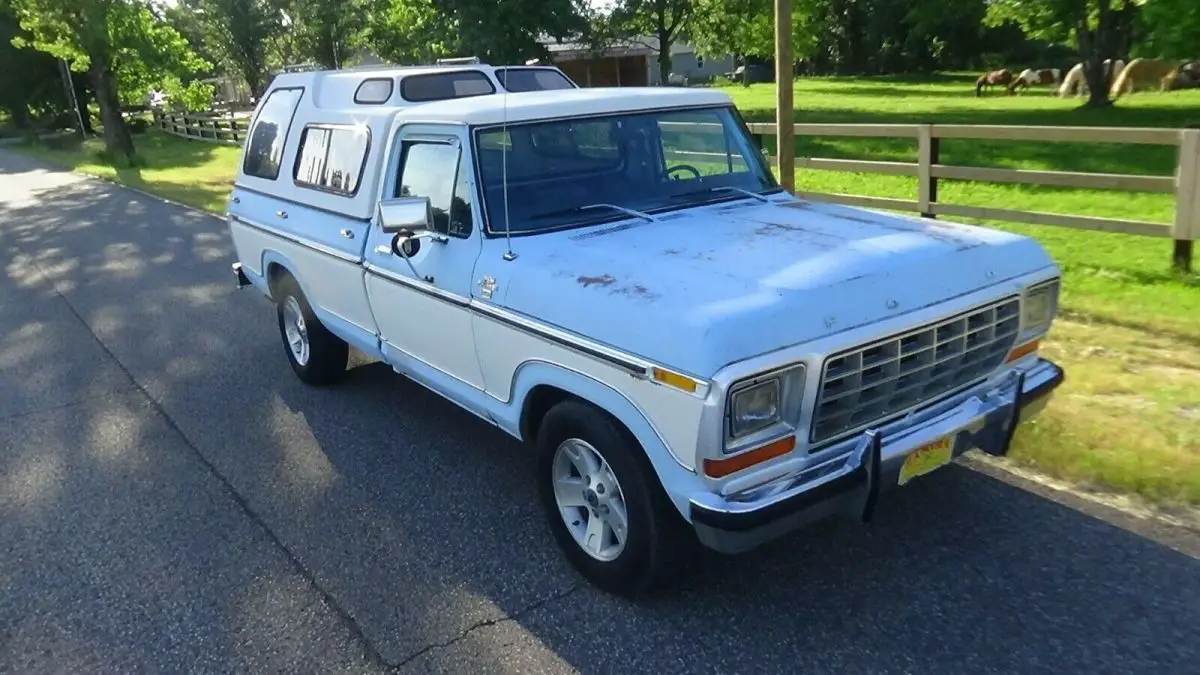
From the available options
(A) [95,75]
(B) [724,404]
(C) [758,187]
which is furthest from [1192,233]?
(A) [95,75]

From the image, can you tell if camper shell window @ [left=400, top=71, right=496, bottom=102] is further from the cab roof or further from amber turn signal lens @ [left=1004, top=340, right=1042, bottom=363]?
amber turn signal lens @ [left=1004, top=340, right=1042, bottom=363]

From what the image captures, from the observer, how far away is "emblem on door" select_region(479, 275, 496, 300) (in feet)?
13.7

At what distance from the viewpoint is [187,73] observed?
3331 centimetres

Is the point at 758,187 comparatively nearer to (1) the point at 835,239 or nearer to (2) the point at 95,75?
(1) the point at 835,239

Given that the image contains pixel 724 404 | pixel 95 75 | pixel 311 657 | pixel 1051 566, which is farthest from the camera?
pixel 95 75

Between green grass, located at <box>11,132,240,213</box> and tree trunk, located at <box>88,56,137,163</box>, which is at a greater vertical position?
tree trunk, located at <box>88,56,137,163</box>

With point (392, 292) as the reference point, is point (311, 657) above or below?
below

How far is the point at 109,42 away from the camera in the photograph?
2819cm

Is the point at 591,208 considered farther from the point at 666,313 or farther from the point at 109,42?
the point at 109,42

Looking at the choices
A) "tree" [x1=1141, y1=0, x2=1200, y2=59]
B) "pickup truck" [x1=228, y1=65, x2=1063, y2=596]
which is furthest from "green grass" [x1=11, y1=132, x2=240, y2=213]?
"tree" [x1=1141, y1=0, x2=1200, y2=59]

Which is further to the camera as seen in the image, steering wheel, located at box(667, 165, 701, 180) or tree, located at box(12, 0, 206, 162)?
A: tree, located at box(12, 0, 206, 162)

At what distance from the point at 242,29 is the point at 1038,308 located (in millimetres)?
72500

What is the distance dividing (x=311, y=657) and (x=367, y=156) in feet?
9.09

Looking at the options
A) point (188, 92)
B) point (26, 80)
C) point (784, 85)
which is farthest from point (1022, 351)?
point (26, 80)
